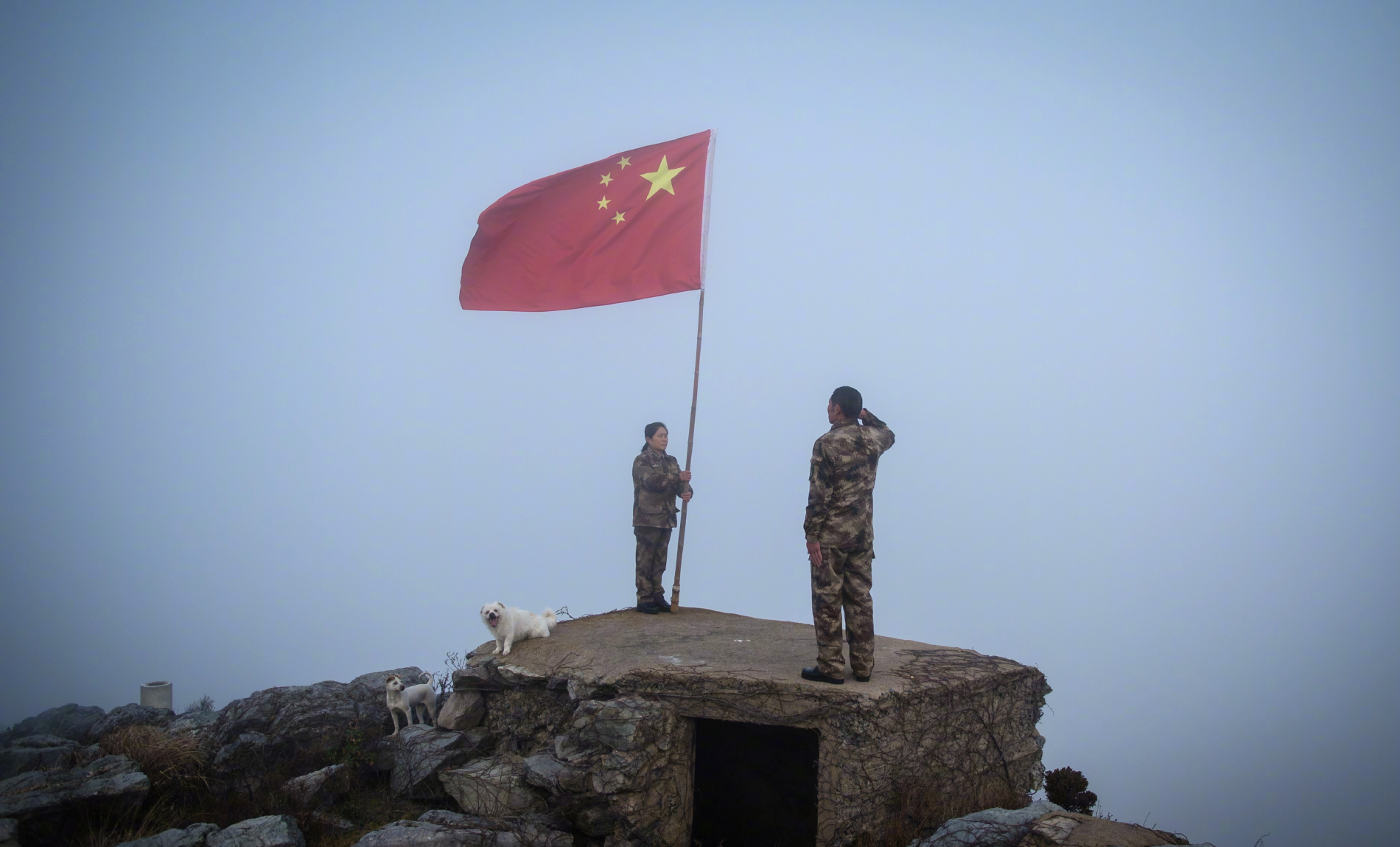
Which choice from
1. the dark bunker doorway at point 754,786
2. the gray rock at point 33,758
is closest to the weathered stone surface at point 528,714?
the dark bunker doorway at point 754,786

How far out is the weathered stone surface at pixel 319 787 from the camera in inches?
311

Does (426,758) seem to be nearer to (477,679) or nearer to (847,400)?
(477,679)

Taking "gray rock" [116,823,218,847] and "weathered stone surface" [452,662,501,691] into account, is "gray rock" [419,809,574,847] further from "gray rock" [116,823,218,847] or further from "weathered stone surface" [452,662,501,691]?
"gray rock" [116,823,218,847]

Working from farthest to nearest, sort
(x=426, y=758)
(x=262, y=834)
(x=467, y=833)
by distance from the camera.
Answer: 1. (x=426, y=758)
2. (x=262, y=834)
3. (x=467, y=833)

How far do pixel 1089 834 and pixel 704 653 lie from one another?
150 inches

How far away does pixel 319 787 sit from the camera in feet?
26.2

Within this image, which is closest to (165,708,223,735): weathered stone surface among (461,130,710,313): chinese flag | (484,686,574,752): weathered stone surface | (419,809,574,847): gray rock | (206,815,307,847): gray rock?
(206,815,307,847): gray rock

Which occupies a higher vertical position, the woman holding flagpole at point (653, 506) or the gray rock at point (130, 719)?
the woman holding flagpole at point (653, 506)

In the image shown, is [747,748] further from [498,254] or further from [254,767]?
[498,254]

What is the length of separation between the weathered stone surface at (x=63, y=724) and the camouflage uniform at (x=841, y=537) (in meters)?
11.1

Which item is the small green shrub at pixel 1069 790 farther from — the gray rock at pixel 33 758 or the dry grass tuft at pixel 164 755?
the gray rock at pixel 33 758

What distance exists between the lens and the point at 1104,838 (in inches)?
228

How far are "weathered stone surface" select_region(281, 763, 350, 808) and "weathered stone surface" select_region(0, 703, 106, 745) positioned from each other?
5.70 m

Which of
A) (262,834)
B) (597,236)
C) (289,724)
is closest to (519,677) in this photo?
(262,834)
